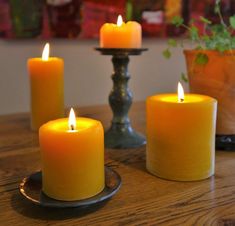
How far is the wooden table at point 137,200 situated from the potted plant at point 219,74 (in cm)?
5

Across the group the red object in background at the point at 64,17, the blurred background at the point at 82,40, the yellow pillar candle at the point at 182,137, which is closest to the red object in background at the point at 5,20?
the blurred background at the point at 82,40

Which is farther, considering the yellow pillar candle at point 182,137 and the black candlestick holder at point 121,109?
the black candlestick holder at point 121,109

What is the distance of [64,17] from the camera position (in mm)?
1324

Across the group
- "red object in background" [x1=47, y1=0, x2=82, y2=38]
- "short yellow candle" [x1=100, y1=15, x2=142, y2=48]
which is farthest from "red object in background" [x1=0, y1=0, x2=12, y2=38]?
"short yellow candle" [x1=100, y1=15, x2=142, y2=48]

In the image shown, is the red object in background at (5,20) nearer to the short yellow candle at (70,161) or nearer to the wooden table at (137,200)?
the wooden table at (137,200)

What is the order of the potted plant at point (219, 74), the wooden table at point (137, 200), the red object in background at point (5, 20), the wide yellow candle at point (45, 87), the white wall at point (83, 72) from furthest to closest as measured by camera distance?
the white wall at point (83, 72) < the red object in background at point (5, 20) < the wide yellow candle at point (45, 87) < the potted plant at point (219, 74) < the wooden table at point (137, 200)

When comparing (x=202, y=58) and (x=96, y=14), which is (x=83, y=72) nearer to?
(x=96, y=14)

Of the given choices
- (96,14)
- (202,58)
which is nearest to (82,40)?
(96,14)

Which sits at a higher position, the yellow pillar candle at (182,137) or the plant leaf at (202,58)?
the plant leaf at (202,58)

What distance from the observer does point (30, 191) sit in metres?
0.51

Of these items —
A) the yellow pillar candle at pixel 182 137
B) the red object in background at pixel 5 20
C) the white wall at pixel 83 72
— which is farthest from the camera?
the white wall at pixel 83 72

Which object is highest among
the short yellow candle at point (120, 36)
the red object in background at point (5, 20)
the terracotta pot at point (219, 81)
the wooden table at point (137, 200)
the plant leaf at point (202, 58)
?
the red object in background at point (5, 20)

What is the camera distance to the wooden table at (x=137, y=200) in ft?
1.50

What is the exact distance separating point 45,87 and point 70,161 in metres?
0.41
